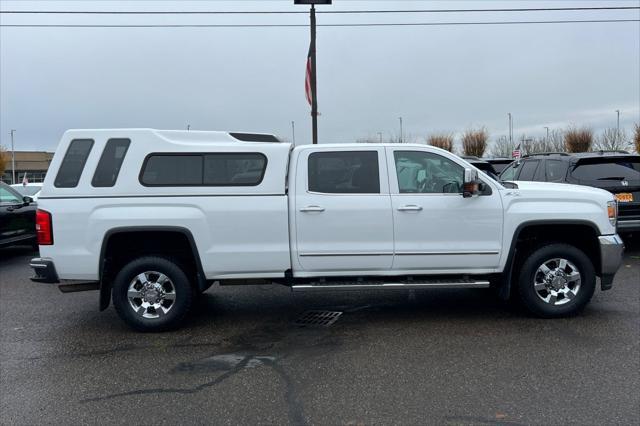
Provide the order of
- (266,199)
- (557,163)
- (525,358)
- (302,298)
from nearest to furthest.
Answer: (525,358) → (266,199) → (302,298) → (557,163)

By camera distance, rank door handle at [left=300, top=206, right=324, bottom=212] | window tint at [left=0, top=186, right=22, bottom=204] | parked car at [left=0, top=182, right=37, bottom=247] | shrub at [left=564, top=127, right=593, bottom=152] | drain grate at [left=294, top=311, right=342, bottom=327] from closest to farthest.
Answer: door handle at [left=300, top=206, right=324, bottom=212] → drain grate at [left=294, top=311, right=342, bottom=327] → parked car at [left=0, top=182, right=37, bottom=247] → window tint at [left=0, top=186, right=22, bottom=204] → shrub at [left=564, top=127, right=593, bottom=152]

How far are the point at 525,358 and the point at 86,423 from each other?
11.9ft

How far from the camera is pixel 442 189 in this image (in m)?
5.74

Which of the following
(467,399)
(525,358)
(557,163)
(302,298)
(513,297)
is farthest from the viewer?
(557,163)

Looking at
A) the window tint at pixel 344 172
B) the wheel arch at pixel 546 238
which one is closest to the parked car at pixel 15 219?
the window tint at pixel 344 172

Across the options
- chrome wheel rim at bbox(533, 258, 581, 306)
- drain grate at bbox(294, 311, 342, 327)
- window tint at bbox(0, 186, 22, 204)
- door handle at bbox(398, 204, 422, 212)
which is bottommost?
drain grate at bbox(294, 311, 342, 327)

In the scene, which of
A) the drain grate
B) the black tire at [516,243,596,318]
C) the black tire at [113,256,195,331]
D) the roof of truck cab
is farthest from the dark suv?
the black tire at [113,256,195,331]

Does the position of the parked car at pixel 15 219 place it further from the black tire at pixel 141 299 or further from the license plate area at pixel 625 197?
the license plate area at pixel 625 197

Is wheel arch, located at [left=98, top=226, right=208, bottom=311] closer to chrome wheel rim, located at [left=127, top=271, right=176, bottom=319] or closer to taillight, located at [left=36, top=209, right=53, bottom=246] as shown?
chrome wheel rim, located at [left=127, top=271, right=176, bottom=319]

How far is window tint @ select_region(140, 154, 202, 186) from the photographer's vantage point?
556 cm

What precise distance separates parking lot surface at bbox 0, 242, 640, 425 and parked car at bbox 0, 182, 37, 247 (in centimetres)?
354

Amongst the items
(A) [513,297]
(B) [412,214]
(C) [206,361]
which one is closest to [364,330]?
(B) [412,214]

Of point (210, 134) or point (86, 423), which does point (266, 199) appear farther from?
point (86, 423)

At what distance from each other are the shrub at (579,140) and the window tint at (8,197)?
1333 inches
